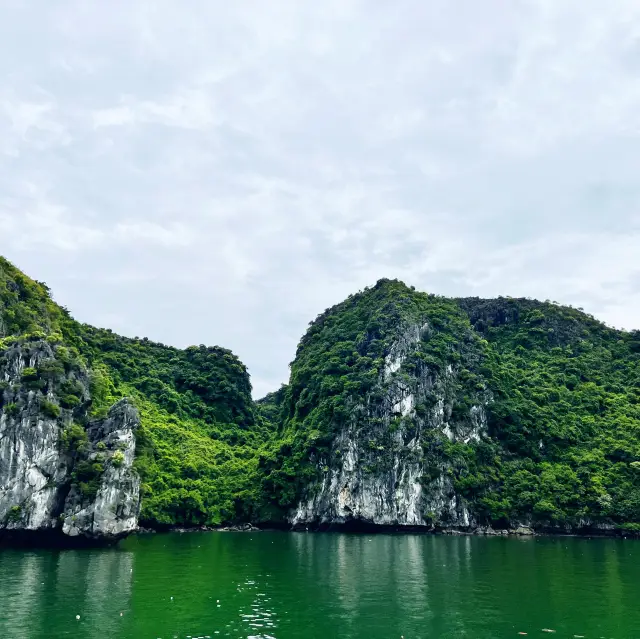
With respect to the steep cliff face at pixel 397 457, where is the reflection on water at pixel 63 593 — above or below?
below

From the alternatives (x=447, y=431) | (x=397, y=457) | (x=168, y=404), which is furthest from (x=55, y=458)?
(x=447, y=431)

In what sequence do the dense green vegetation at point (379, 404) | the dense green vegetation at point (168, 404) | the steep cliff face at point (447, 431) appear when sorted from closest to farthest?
the dense green vegetation at point (168, 404) → the dense green vegetation at point (379, 404) → the steep cliff face at point (447, 431)

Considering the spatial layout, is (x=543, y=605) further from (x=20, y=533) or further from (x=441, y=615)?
(x=20, y=533)

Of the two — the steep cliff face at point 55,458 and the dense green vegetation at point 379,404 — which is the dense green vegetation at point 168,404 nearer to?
the dense green vegetation at point 379,404

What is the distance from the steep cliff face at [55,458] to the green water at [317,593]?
303 centimetres

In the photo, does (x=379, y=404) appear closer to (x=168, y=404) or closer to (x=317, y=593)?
(x=168, y=404)

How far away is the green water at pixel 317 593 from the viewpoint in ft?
71.7

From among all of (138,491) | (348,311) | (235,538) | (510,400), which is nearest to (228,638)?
(138,491)

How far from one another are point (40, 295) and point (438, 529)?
176 ft

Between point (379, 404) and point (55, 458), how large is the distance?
139 feet

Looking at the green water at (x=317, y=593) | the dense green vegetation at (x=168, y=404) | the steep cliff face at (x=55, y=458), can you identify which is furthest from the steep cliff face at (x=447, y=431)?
the steep cliff face at (x=55, y=458)

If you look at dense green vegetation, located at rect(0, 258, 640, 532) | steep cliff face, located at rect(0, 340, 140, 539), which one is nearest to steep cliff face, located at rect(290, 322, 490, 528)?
dense green vegetation, located at rect(0, 258, 640, 532)

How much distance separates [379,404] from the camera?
78.4m

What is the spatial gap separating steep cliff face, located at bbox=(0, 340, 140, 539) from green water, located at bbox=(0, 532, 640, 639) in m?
3.03
